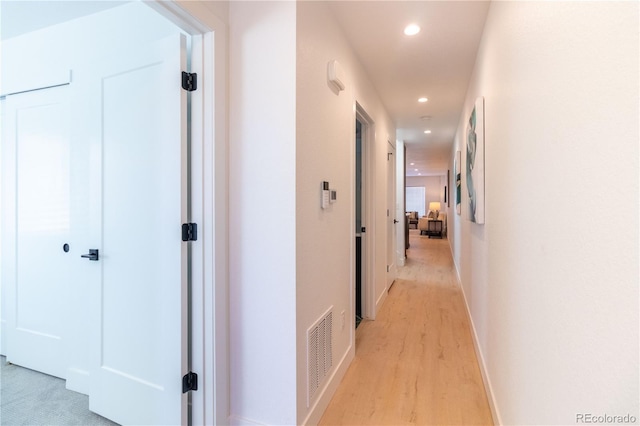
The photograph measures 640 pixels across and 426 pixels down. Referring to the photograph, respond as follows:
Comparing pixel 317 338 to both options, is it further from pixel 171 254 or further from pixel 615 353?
pixel 615 353

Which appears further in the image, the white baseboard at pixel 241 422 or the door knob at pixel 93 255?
the door knob at pixel 93 255

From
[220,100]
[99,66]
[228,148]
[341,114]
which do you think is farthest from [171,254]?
[341,114]

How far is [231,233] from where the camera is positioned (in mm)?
1690

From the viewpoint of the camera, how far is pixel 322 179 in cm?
192

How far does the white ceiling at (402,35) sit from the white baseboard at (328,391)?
2.48 meters

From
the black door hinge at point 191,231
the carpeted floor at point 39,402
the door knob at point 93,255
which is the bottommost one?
the carpeted floor at point 39,402

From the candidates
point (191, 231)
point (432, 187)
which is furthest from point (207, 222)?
point (432, 187)

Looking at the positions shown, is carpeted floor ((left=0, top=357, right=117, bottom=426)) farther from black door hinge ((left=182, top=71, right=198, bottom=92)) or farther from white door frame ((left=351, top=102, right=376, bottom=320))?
white door frame ((left=351, top=102, right=376, bottom=320))

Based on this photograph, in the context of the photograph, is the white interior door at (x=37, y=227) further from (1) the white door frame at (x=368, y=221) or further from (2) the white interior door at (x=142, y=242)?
(1) the white door frame at (x=368, y=221)

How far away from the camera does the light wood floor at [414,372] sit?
1.88 m

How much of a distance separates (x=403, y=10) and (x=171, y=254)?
7.06 feet

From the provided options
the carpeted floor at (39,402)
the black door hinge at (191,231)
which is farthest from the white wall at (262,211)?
the carpeted floor at (39,402)

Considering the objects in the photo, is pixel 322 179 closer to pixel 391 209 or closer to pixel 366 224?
pixel 366 224

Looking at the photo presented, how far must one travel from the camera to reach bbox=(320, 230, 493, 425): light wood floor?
188 cm
